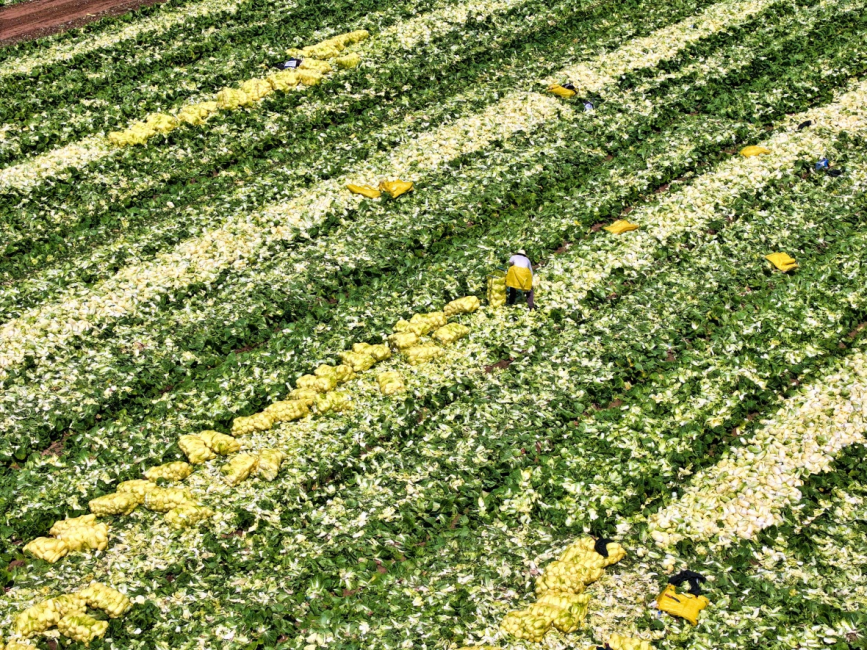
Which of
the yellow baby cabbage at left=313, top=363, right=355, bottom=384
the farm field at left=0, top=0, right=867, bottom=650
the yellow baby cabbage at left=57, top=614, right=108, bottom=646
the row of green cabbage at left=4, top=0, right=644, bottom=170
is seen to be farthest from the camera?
the row of green cabbage at left=4, top=0, right=644, bottom=170

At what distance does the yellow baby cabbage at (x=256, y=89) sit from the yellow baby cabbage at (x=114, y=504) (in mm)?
13362

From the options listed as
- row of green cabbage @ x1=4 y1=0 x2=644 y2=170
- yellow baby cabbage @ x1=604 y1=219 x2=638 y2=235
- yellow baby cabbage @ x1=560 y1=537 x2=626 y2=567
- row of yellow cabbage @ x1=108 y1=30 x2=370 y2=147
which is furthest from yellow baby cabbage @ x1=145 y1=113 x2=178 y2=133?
yellow baby cabbage @ x1=560 y1=537 x2=626 y2=567

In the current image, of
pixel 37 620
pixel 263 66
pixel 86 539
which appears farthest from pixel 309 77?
pixel 37 620

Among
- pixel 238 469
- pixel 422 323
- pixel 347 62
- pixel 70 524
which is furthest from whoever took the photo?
pixel 347 62

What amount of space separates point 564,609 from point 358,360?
223 inches

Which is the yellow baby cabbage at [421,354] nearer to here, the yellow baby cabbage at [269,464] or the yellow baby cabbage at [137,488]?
the yellow baby cabbage at [269,464]

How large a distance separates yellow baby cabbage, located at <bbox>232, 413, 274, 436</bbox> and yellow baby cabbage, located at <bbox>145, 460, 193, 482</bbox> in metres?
0.99

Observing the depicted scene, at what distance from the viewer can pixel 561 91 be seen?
71.7 ft

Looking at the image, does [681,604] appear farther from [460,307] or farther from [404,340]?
[460,307]

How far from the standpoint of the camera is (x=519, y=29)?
2559 centimetres

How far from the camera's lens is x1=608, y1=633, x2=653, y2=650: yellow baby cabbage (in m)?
9.98

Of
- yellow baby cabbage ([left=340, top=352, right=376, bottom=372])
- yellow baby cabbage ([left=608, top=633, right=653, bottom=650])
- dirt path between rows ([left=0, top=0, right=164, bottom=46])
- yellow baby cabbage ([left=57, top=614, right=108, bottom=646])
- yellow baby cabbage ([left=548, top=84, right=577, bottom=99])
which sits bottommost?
yellow baby cabbage ([left=608, top=633, right=653, bottom=650])

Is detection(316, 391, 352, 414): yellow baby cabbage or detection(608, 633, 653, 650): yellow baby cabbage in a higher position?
detection(316, 391, 352, 414): yellow baby cabbage

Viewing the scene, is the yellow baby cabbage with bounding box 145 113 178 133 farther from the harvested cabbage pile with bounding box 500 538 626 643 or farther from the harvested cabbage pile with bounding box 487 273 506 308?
the harvested cabbage pile with bounding box 500 538 626 643
